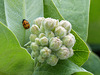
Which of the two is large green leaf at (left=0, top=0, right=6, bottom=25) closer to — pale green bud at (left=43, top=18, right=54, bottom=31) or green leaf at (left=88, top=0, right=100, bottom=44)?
pale green bud at (left=43, top=18, right=54, bottom=31)

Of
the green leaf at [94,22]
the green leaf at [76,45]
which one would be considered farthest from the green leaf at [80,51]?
the green leaf at [94,22]

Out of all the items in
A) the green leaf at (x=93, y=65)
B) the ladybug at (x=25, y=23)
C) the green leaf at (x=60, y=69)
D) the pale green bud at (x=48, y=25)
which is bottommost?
the green leaf at (x=93, y=65)

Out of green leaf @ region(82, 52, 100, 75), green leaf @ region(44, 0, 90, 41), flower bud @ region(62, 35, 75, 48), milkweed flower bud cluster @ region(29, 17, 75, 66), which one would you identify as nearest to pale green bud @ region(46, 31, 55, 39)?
milkweed flower bud cluster @ region(29, 17, 75, 66)

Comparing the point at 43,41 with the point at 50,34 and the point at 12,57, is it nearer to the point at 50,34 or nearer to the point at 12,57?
the point at 50,34

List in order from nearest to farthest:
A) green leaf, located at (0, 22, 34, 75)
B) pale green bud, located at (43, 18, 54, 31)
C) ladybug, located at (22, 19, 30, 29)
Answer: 1. green leaf, located at (0, 22, 34, 75)
2. pale green bud, located at (43, 18, 54, 31)
3. ladybug, located at (22, 19, 30, 29)

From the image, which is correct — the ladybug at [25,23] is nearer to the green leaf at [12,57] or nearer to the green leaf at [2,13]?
the green leaf at [2,13]

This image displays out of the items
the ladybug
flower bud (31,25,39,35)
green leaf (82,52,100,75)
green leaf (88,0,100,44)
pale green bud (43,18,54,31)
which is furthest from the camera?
green leaf (88,0,100,44)
